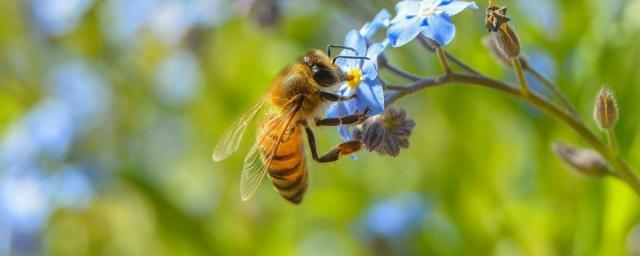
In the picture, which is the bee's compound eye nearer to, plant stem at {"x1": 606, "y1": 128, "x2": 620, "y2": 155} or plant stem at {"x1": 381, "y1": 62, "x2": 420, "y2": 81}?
plant stem at {"x1": 381, "y1": 62, "x2": 420, "y2": 81}

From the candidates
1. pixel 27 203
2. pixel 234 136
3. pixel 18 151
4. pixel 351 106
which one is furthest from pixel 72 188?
pixel 351 106

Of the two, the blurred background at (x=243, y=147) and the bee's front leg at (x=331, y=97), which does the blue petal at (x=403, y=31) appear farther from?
the blurred background at (x=243, y=147)

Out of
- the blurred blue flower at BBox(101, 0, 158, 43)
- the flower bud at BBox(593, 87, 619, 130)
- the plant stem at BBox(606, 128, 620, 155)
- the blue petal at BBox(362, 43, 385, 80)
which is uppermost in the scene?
the blurred blue flower at BBox(101, 0, 158, 43)

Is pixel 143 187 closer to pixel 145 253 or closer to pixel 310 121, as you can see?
pixel 145 253

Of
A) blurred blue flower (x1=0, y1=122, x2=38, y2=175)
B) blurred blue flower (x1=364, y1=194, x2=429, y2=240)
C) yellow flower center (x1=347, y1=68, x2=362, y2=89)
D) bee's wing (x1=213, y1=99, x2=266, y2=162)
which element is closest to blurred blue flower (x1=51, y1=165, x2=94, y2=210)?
blurred blue flower (x1=0, y1=122, x2=38, y2=175)

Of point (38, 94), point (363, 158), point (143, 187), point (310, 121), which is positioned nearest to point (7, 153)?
point (38, 94)

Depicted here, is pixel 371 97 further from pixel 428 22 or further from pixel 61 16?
pixel 61 16

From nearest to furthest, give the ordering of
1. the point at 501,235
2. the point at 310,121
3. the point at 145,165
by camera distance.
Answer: the point at 310,121, the point at 501,235, the point at 145,165

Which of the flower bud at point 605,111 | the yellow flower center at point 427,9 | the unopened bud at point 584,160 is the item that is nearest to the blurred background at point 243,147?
the unopened bud at point 584,160
